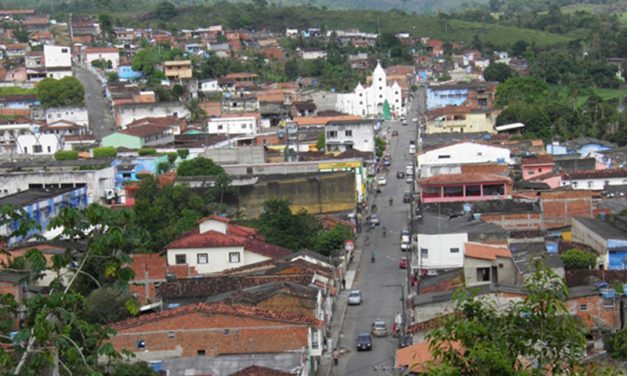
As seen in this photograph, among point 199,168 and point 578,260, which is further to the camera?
point 199,168

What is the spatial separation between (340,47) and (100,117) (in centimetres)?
3027

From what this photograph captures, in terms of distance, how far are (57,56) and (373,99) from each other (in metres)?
15.8

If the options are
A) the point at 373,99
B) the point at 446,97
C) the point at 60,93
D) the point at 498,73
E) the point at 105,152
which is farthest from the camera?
the point at 498,73

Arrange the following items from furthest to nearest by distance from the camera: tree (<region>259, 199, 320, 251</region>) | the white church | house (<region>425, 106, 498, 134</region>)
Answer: the white church → house (<region>425, 106, 498, 134</region>) → tree (<region>259, 199, 320, 251</region>)

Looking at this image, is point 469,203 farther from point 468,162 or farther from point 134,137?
point 134,137

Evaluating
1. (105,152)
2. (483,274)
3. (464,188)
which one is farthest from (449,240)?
(105,152)

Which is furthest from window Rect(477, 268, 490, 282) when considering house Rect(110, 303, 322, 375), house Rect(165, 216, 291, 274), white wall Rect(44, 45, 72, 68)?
white wall Rect(44, 45, 72, 68)

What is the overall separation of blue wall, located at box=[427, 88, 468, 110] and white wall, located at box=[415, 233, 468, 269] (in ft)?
116

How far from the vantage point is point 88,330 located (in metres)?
8.00

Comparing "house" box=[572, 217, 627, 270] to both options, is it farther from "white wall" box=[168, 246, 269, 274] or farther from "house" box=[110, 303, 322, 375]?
"house" box=[110, 303, 322, 375]

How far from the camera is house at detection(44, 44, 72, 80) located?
5916cm

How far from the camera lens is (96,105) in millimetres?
54875

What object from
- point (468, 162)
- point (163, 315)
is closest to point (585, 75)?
point (468, 162)

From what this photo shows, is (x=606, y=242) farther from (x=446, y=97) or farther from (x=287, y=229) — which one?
(x=446, y=97)
